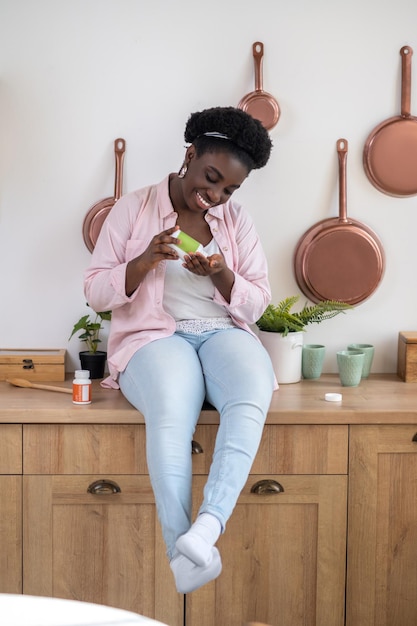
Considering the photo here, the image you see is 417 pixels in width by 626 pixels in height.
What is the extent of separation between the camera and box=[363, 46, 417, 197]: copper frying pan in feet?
9.15

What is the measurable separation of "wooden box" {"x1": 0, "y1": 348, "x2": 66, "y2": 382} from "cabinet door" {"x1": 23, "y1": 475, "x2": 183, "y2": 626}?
450mm

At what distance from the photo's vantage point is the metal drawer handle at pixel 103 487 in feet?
7.60

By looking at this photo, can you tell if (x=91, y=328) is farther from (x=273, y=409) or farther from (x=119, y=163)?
(x=273, y=409)

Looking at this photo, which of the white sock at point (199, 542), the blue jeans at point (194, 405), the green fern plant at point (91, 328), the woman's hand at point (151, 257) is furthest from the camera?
the green fern plant at point (91, 328)

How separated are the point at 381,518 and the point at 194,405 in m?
0.65

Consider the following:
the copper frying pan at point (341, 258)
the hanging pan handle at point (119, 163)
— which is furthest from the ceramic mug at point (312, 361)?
the hanging pan handle at point (119, 163)

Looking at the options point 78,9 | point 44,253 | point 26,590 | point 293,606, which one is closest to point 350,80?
point 78,9

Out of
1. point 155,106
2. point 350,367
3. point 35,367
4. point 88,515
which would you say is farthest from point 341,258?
point 88,515

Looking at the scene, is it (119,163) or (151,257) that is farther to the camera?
(119,163)

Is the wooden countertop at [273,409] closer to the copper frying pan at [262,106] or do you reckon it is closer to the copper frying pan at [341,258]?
the copper frying pan at [341,258]

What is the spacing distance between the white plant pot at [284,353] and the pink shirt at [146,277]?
17 centimetres

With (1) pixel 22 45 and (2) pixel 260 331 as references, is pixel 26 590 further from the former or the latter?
(1) pixel 22 45

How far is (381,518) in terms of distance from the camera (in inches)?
93.1

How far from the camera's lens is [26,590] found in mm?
2338
